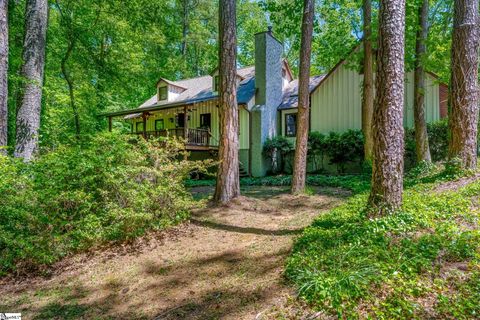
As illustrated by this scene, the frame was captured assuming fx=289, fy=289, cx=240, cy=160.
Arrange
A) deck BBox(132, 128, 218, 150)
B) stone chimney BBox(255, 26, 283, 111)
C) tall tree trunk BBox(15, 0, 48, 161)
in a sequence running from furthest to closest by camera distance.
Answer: stone chimney BBox(255, 26, 283, 111), deck BBox(132, 128, 218, 150), tall tree trunk BBox(15, 0, 48, 161)

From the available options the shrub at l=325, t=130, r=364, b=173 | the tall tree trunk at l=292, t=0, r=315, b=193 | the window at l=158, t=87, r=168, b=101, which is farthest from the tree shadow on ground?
the window at l=158, t=87, r=168, b=101

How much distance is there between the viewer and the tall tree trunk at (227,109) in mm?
7355

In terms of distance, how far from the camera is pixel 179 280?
3.93 metres

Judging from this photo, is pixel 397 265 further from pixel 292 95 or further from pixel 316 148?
pixel 292 95

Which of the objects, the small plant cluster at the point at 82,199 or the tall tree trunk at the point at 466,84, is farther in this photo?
the tall tree trunk at the point at 466,84

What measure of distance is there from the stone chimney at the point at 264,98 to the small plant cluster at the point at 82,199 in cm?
976

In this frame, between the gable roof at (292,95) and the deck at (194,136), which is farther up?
the gable roof at (292,95)

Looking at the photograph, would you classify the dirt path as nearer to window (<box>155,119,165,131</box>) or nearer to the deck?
the deck

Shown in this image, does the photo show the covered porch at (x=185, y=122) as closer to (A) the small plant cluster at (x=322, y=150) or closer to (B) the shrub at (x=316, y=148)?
(A) the small plant cluster at (x=322, y=150)

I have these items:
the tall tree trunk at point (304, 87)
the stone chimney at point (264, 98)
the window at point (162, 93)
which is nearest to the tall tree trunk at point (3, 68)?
the tall tree trunk at point (304, 87)

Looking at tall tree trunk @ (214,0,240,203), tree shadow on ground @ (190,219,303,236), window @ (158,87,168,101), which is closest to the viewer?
tree shadow on ground @ (190,219,303,236)

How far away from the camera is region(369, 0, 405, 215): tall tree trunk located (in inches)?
157

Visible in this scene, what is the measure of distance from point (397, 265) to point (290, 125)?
14.1m

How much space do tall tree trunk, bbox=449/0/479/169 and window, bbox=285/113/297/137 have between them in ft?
34.4
